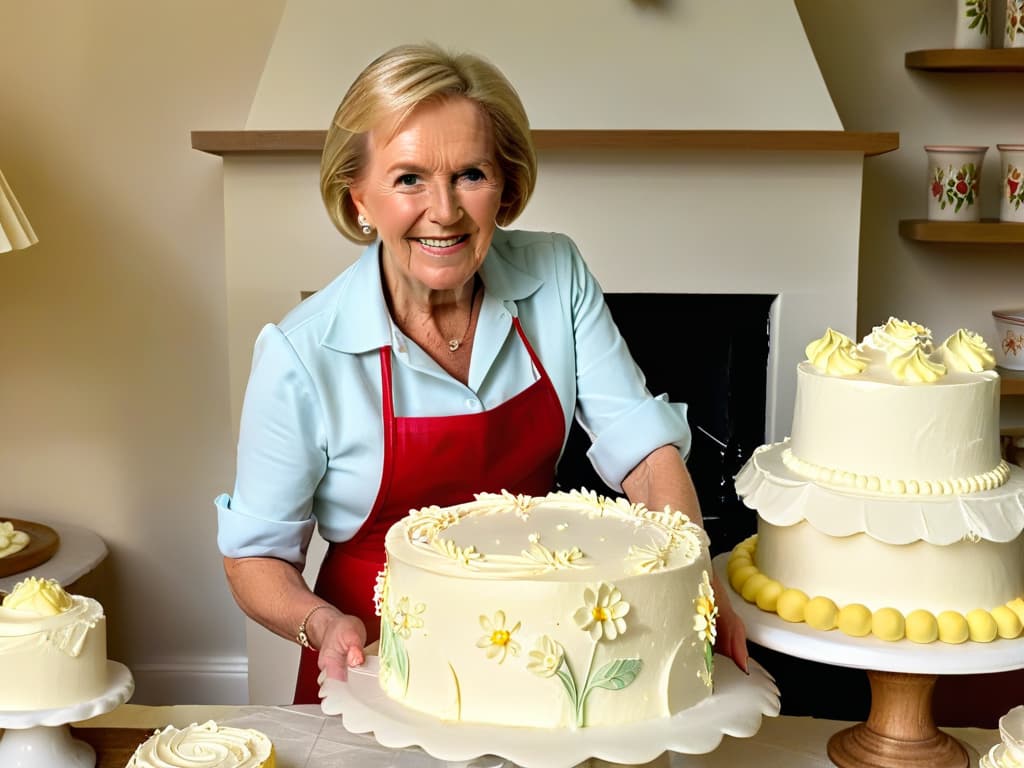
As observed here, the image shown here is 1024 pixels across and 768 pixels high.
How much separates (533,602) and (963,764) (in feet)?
1.88

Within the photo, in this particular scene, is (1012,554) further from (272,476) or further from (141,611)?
(141,611)

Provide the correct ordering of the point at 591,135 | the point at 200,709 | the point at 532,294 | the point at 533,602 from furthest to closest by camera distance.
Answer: the point at 591,135
the point at 532,294
the point at 200,709
the point at 533,602

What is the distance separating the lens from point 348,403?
4.78 ft

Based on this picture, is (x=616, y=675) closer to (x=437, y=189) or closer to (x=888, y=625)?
(x=888, y=625)

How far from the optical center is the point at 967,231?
2639mm

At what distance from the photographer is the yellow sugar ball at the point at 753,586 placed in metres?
1.38

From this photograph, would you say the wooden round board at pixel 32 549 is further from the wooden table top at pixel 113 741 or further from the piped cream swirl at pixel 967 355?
the piped cream swirl at pixel 967 355

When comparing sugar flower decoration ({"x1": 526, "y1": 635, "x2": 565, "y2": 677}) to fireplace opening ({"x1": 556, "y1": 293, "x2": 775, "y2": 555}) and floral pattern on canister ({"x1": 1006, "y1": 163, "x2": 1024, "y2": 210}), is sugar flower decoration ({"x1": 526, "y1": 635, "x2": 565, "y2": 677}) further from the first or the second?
floral pattern on canister ({"x1": 1006, "y1": 163, "x2": 1024, "y2": 210})

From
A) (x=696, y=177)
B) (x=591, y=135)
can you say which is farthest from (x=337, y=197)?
(x=696, y=177)

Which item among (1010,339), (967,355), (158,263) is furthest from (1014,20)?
(158,263)

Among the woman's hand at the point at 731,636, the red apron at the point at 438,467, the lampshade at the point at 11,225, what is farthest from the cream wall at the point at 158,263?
the woman's hand at the point at 731,636

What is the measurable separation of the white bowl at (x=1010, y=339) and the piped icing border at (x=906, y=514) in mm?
1489

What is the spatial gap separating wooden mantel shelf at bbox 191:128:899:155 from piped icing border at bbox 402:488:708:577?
50.5 inches

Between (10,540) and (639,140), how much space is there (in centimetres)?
149
